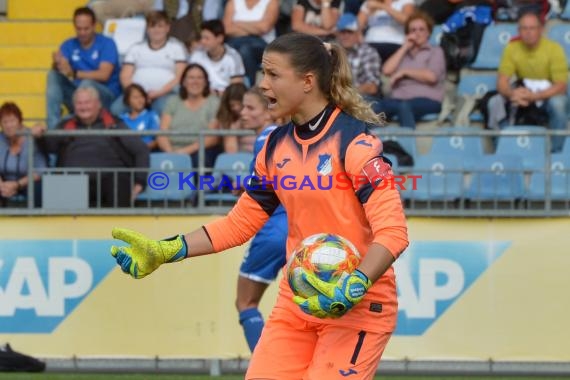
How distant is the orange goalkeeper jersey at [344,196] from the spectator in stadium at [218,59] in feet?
23.2

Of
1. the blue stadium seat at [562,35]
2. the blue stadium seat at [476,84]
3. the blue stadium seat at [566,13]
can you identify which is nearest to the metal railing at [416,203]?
the blue stadium seat at [476,84]

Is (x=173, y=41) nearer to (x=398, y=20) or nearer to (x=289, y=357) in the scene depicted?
(x=398, y=20)

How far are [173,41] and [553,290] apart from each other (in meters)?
4.91

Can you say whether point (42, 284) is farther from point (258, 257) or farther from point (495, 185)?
point (495, 185)

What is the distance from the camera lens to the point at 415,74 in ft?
41.0

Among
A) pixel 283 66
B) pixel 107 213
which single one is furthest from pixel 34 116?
pixel 283 66

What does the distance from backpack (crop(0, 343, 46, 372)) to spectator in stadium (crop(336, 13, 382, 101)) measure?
4028 mm

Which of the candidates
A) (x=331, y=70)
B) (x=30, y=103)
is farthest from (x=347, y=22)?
(x=331, y=70)

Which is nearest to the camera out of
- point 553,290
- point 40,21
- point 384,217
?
point 384,217

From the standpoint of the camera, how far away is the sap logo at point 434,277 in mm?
10133

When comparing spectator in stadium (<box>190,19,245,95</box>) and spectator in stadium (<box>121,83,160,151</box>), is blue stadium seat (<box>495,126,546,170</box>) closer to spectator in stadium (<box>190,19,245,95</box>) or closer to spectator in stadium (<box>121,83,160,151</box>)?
spectator in stadium (<box>190,19,245,95</box>)

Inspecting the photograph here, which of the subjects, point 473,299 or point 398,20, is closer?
point 473,299

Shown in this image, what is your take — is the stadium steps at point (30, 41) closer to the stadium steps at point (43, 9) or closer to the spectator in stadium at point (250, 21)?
the stadium steps at point (43, 9)

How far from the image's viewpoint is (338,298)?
16.4 feet
